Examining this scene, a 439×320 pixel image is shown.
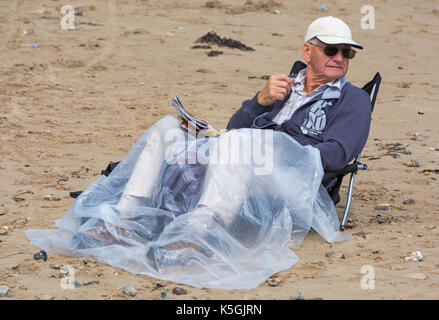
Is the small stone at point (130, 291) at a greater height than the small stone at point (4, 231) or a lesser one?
greater

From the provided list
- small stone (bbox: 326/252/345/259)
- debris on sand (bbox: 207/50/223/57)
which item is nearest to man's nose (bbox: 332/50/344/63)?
small stone (bbox: 326/252/345/259)

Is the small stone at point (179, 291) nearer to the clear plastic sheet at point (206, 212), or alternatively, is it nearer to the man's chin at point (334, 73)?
the clear plastic sheet at point (206, 212)

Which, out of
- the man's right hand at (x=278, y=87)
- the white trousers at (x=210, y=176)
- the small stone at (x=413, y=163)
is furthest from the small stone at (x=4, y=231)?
the small stone at (x=413, y=163)

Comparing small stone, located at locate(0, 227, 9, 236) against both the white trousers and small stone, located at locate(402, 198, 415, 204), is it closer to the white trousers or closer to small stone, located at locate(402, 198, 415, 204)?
the white trousers

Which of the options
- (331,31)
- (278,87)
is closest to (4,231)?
(278,87)

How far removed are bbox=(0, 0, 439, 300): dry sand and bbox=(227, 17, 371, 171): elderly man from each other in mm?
604

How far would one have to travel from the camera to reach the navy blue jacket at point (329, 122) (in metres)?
4.05

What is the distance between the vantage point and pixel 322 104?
428cm

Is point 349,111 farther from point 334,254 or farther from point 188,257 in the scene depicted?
point 188,257

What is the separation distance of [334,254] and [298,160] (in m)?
0.57

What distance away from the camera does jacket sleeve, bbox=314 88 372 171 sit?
4031 millimetres
